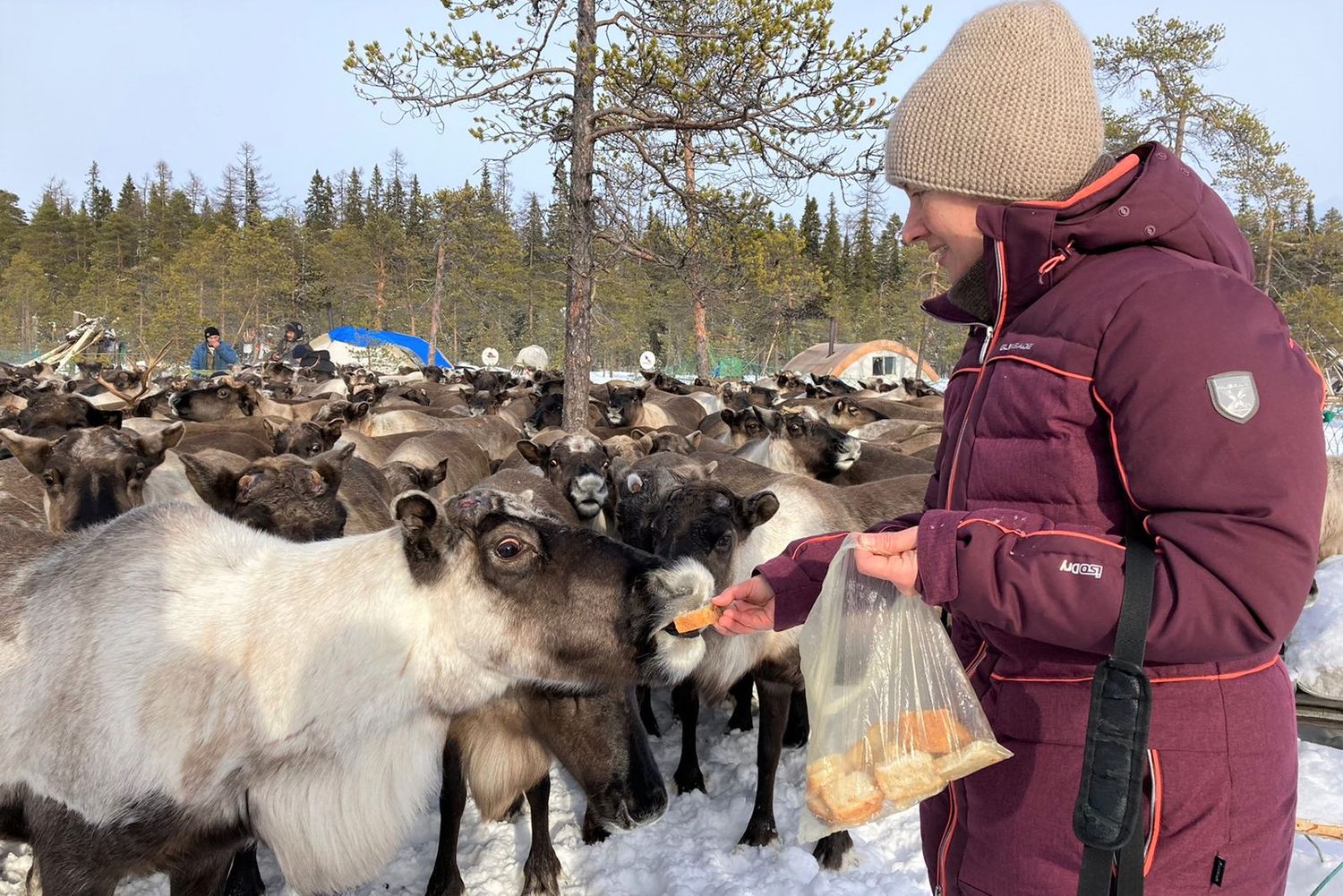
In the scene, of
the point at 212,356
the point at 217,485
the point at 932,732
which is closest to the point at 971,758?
the point at 932,732

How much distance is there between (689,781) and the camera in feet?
15.6

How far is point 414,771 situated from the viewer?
8.34 feet

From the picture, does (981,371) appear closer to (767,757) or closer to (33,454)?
(767,757)

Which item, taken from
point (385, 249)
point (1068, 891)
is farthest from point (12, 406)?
point (385, 249)

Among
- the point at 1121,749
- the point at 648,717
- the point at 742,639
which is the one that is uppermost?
the point at 1121,749

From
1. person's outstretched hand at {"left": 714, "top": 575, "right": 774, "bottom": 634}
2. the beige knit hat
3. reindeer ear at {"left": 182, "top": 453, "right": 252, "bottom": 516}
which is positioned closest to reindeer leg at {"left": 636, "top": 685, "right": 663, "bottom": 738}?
reindeer ear at {"left": 182, "top": 453, "right": 252, "bottom": 516}

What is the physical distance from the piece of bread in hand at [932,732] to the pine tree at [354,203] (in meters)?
73.6

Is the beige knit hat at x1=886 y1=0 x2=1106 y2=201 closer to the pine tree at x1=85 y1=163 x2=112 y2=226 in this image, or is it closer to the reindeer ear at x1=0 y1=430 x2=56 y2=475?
the reindeer ear at x1=0 y1=430 x2=56 y2=475

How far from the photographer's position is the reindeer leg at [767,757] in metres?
4.15

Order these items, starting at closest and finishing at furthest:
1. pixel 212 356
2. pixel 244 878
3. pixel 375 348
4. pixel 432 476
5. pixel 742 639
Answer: pixel 244 878, pixel 742 639, pixel 432 476, pixel 212 356, pixel 375 348

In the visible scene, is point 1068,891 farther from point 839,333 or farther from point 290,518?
point 839,333

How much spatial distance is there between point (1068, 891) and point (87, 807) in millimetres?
2408

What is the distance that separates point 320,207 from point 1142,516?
91.0m

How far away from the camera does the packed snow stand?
12.0ft
